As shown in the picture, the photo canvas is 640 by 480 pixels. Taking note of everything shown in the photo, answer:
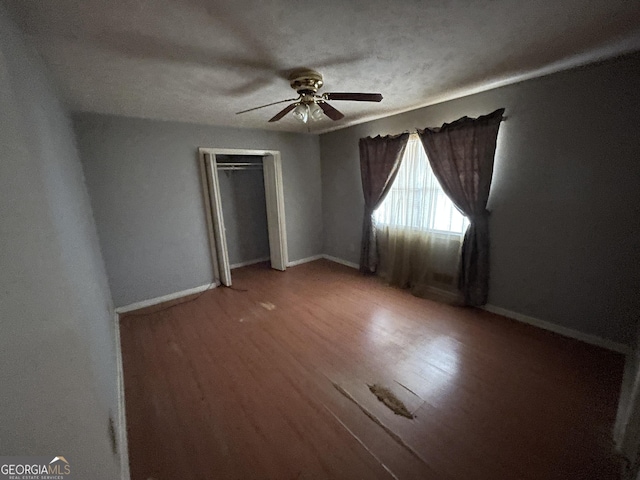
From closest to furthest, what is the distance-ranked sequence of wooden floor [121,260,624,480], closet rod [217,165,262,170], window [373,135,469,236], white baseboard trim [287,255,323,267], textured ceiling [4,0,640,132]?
1. textured ceiling [4,0,640,132]
2. wooden floor [121,260,624,480]
3. window [373,135,469,236]
4. closet rod [217,165,262,170]
5. white baseboard trim [287,255,323,267]

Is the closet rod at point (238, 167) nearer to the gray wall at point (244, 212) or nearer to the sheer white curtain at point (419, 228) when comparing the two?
the gray wall at point (244, 212)

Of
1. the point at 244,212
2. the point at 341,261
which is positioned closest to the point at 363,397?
the point at 341,261

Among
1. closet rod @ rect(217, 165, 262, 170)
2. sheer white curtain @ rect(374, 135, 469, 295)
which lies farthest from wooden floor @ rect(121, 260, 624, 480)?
closet rod @ rect(217, 165, 262, 170)

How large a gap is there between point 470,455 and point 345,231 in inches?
131

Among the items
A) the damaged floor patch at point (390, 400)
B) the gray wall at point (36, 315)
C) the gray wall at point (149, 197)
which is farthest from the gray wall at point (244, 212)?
the damaged floor patch at point (390, 400)

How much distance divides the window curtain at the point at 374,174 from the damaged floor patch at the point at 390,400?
2222 mm

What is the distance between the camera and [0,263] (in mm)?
626

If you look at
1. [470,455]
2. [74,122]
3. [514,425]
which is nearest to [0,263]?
[470,455]

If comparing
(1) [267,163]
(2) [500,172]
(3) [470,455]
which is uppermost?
(1) [267,163]

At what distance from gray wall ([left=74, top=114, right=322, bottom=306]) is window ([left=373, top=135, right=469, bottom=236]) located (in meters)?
2.16

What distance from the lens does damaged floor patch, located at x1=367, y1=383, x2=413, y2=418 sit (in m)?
1.60

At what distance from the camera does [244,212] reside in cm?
468

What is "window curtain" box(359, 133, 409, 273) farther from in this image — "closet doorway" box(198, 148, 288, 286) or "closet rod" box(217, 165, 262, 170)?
"closet rod" box(217, 165, 262, 170)

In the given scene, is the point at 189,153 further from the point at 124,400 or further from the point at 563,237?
the point at 563,237
